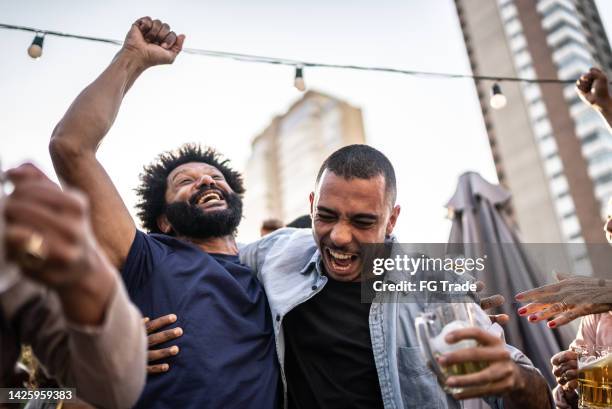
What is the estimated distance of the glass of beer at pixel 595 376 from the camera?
5.91ft

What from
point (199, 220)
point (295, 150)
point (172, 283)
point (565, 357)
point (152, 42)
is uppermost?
point (295, 150)

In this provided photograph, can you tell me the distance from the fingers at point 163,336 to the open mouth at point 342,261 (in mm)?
877

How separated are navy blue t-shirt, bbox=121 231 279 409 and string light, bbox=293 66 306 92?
270cm

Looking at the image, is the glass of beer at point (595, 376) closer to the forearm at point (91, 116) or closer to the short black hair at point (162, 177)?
the forearm at point (91, 116)

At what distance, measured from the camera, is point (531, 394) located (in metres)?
1.58

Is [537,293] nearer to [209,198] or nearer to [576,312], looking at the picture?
[576,312]

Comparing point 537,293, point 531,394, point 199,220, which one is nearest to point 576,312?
point 537,293

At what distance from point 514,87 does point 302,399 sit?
58.8 metres

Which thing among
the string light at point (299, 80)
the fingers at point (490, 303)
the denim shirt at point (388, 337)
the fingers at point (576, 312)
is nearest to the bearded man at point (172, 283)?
the denim shirt at point (388, 337)

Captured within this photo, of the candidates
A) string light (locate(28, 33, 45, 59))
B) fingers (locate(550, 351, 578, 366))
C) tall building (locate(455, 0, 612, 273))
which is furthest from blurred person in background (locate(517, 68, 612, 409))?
tall building (locate(455, 0, 612, 273))

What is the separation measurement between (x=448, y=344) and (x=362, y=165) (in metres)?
1.42

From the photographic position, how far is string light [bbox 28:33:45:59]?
3580 millimetres

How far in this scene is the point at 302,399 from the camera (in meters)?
2.15

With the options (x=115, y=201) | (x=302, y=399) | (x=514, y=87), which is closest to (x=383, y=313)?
(x=302, y=399)
